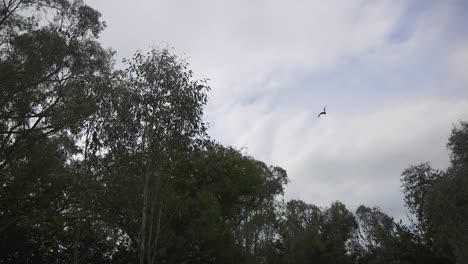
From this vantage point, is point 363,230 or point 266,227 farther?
point 363,230

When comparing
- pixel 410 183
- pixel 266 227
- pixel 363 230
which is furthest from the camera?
pixel 363 230

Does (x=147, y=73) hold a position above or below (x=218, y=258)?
above

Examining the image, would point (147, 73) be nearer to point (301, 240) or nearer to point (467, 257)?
point (467, 257)

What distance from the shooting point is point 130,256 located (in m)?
27.7

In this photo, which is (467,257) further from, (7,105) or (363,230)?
(363,230)

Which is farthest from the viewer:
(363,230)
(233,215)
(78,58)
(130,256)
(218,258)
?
(363,230)

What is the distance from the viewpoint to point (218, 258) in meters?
29.8

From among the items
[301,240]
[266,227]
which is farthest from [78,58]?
[301,240]

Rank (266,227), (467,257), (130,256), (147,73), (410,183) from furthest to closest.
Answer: (266,227), (410,183), (130,256), (467,257), (147,73)

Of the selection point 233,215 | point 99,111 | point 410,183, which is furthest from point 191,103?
point 410,183

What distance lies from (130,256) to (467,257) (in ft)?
69.5

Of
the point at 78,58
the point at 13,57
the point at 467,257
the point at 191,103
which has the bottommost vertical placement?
the point at 467,257

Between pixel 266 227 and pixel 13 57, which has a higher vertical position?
pixel 266 227

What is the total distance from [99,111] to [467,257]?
22409mm
